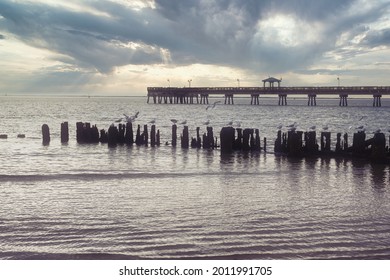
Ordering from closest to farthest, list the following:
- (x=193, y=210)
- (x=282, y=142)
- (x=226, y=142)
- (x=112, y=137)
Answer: (x=193, y=210) < (x=226, y=142) < (x=282, y=142) < (x=112, y=137)

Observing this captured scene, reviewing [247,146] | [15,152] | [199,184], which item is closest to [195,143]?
[247,146]

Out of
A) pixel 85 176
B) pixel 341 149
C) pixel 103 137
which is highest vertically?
pixel 103 137

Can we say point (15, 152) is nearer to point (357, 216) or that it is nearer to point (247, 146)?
point (247, 146)

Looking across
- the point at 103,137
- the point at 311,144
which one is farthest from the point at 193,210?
the point at 103,137

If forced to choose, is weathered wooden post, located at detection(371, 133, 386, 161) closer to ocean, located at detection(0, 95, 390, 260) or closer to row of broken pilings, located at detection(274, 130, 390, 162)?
row of broken pilings, located at detection(274, 130, 390, 162)

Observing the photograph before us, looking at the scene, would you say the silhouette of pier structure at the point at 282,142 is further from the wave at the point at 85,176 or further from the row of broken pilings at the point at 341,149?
the wave at the point at 85,176

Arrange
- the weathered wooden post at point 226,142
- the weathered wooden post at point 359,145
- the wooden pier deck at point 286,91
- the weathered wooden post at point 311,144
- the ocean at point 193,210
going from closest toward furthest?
the ocean at point 193,210 < the weathered wooden post at point 359,145 < the weathered wooden post at point 311,144 < the weathered wooden post at point 226,142 < the wooden pier deck at point 286,91

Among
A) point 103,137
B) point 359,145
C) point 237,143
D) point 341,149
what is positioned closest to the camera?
point 359,145

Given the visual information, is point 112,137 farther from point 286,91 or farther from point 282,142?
point 286,91

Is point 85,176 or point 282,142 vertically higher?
point 282,142

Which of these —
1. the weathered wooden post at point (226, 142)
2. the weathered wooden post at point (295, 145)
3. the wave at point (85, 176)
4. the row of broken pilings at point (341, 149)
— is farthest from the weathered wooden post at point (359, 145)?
the wave at point (85, 176)

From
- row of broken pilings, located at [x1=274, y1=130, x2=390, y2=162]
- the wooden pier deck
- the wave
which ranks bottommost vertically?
the wave

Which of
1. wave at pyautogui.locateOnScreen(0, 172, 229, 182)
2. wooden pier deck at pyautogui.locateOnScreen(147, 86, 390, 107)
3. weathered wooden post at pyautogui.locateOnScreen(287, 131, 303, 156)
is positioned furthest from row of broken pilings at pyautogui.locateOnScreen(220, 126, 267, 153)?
wooden pier deck at pyautogui.locateOnScreen(147, 86, 390, 107)

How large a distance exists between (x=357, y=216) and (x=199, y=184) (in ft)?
17.1
